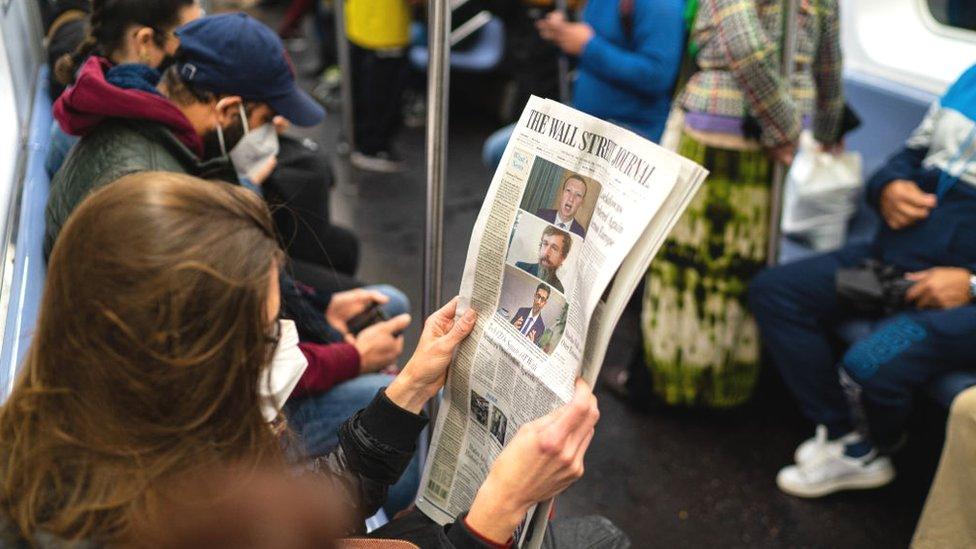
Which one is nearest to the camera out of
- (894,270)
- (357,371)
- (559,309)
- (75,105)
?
(559,309)

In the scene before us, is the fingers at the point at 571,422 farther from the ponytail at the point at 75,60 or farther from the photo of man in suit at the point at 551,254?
the ponytail at the point at 75,60

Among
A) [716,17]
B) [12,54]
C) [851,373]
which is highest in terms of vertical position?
[716,17]

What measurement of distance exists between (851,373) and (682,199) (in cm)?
150

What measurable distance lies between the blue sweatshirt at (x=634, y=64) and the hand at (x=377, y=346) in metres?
1.07

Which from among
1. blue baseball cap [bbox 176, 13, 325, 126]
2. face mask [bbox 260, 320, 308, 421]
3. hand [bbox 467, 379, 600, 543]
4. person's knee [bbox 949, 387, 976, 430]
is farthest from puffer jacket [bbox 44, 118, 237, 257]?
person's knee [bbox 949, 387, 976, 430]

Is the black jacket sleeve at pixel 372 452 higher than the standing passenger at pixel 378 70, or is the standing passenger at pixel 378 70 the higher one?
the black jacket sleeve at pixel 372 452

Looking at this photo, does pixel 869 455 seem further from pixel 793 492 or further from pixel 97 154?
pixel 97 154

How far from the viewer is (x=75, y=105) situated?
1.39m

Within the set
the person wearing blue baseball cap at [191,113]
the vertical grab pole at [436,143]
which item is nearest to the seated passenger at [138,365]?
the vertical grab pole at [436,143]

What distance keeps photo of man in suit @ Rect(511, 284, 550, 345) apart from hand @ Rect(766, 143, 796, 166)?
4.72 ft

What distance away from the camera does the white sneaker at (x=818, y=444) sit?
7.40 feet

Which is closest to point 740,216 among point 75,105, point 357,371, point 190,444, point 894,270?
point 894,270

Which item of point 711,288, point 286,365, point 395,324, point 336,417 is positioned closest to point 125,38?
point 395,324

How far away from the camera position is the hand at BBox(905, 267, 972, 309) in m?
1.98
